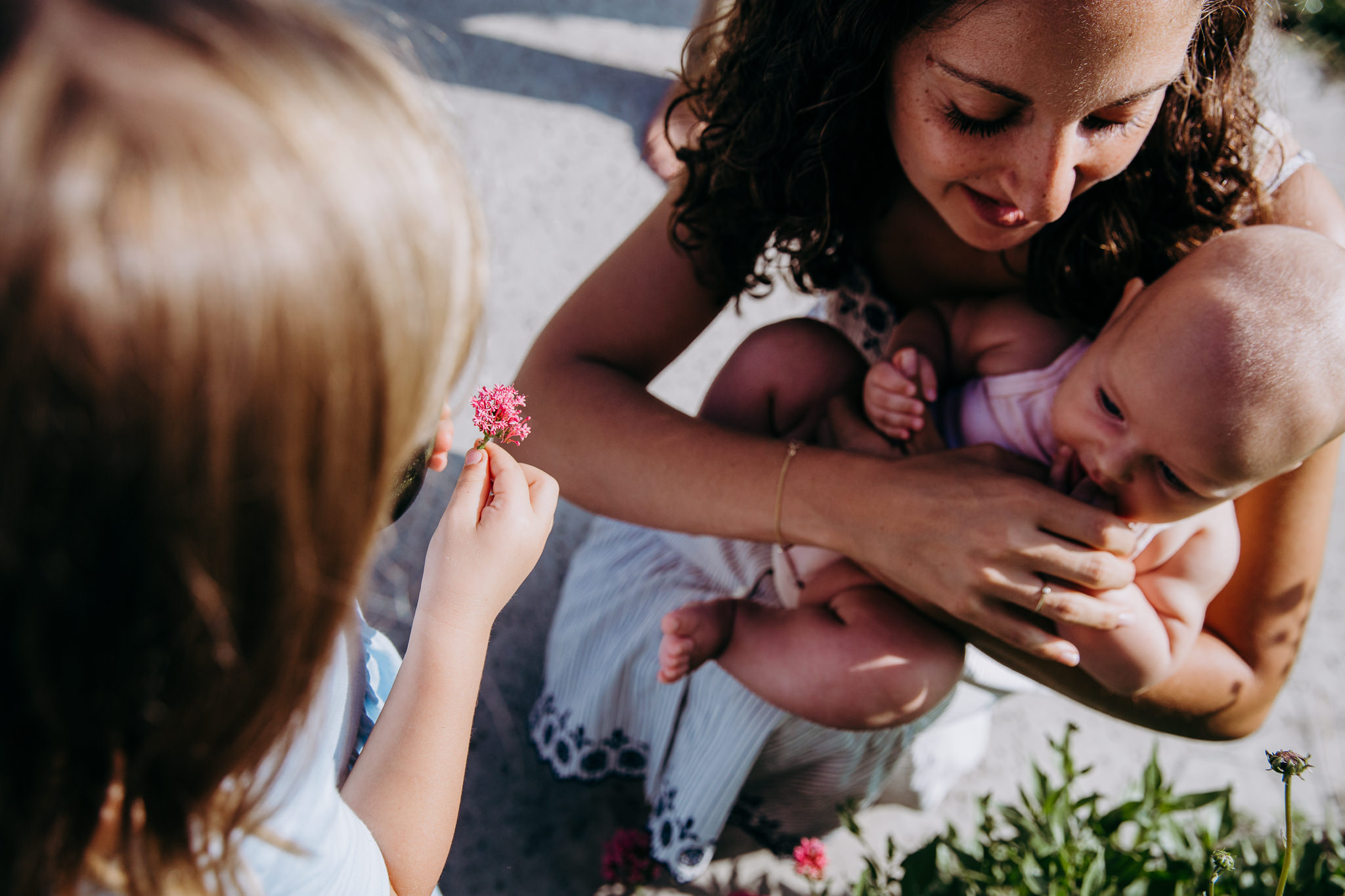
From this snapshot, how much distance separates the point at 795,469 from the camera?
1.42 meters

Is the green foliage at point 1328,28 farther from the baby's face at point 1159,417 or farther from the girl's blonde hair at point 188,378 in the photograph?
the girl's blonde hair at point 188,378

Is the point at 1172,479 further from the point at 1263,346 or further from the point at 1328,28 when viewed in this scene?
the point at 1328,28

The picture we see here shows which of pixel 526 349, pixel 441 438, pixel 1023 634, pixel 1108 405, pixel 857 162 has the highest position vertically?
pixel 857 162

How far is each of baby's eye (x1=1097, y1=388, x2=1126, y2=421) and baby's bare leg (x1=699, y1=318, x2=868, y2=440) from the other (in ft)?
1.48

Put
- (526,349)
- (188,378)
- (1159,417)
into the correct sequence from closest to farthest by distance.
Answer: (188,378), (1159,417), (526,349)

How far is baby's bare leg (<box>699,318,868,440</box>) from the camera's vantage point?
63.8 inches

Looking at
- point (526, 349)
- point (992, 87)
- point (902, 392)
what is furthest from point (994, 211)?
point (526, 349)

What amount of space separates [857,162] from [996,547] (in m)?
0.70

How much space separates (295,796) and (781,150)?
3.80ft

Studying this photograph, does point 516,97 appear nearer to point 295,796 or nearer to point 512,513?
point 512,513

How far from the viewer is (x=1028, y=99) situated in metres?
1.06

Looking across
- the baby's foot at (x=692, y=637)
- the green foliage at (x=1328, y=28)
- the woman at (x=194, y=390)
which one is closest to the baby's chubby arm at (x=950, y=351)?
the baby's foot at (x=692, y=637)

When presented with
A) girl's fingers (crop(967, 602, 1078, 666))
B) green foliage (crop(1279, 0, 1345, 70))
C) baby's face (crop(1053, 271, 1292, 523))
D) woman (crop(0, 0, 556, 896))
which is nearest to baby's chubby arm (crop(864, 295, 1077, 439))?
baby's face (crop(1053, 271, 1292, 523))

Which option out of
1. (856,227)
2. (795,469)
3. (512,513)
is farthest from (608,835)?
(856,227)
